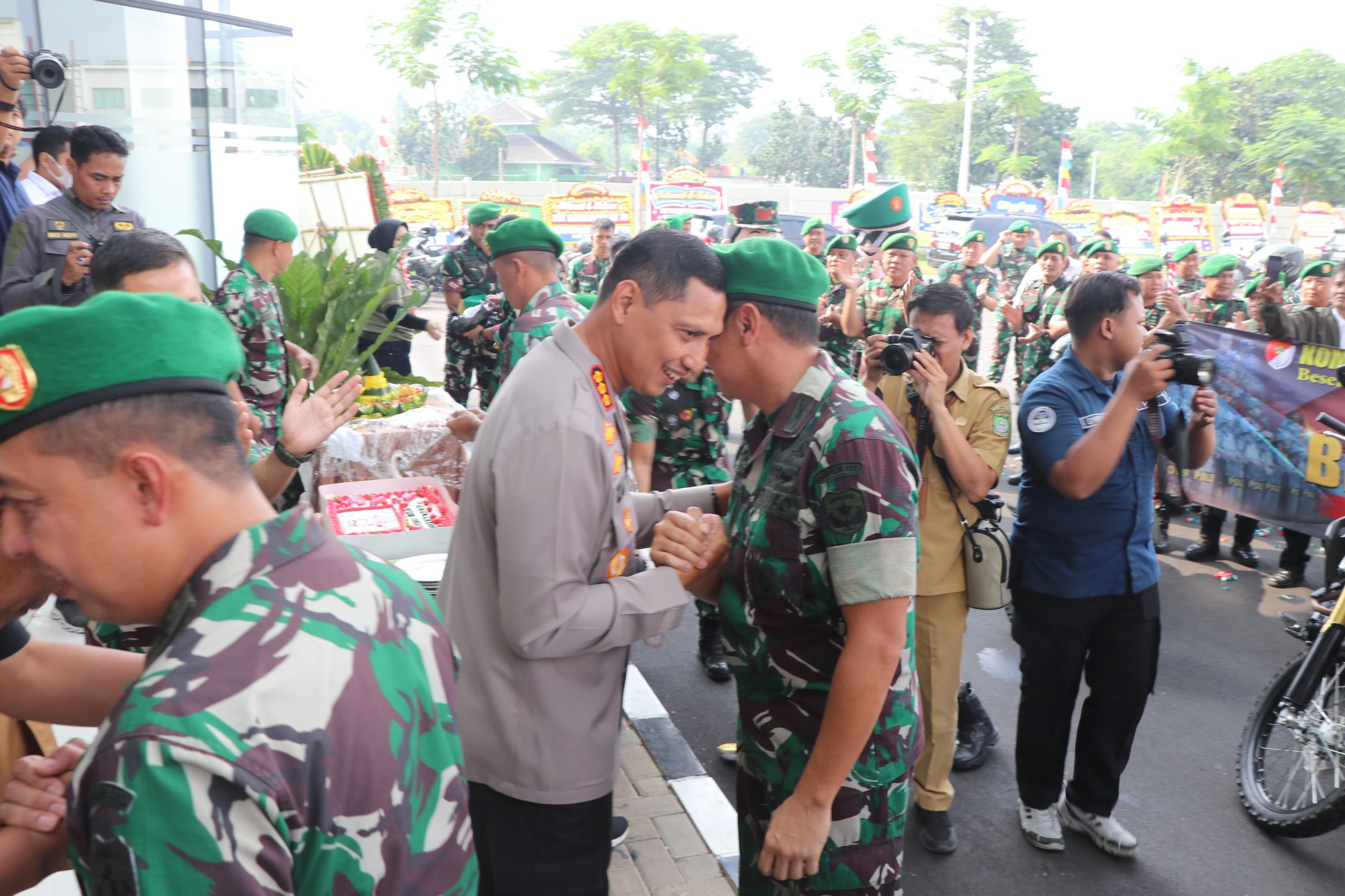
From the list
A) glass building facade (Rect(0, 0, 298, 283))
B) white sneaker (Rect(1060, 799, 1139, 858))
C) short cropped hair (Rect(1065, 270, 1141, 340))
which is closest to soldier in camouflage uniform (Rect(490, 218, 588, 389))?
short cropped hair (Rect(1065, 270, 1141, 340))

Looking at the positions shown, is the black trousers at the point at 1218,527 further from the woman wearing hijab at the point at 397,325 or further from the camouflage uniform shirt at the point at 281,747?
the camouflage uniform shirt at the point at 281,747

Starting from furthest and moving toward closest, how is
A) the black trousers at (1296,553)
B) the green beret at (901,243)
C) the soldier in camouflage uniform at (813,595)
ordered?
1. the green beret at (901,243)
2. the black trousers at (1296,553)
3. the soldier in camouflage uniform at (813,595)

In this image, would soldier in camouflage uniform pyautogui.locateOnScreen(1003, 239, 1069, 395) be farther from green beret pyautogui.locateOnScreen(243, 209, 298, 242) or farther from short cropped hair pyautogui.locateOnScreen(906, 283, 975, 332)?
green beret pyautogui.locateOnScreen(243, 209, 298, 242)

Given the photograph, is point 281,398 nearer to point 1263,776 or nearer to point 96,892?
point 96,892

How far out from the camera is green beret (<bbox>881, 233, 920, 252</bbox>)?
26.7 feet

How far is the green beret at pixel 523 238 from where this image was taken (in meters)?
4.54

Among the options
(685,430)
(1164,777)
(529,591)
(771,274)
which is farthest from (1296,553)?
(529,591)

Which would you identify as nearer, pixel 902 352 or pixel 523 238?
pixel 902 352

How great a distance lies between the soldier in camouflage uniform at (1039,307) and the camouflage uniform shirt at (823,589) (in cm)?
737

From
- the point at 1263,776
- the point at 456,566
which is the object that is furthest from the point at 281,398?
the point at 1263,776

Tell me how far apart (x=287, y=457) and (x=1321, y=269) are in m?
7.71

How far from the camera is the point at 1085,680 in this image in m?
3.34

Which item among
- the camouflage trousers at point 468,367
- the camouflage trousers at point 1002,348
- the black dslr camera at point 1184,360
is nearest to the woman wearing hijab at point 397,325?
the camouflage trousers at point 468,367

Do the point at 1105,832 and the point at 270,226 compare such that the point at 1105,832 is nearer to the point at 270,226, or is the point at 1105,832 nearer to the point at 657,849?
the point at 657,849
